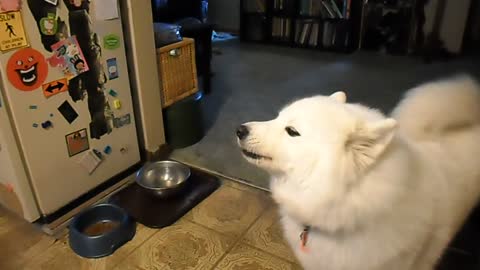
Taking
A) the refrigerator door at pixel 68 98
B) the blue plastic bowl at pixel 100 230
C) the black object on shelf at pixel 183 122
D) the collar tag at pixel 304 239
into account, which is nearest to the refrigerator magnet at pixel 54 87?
the refrigerator door at pixel 68 98

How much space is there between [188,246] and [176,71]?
1.18 meters

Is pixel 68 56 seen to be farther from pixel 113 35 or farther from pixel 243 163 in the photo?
pixel 243 163

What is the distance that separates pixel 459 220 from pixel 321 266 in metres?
0.54

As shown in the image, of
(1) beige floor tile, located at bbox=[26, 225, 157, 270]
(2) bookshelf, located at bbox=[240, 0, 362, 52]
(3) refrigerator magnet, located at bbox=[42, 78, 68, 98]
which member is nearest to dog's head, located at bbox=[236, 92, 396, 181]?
(1) beige floor tile, located at bbox=[26, 225, 157, 270]

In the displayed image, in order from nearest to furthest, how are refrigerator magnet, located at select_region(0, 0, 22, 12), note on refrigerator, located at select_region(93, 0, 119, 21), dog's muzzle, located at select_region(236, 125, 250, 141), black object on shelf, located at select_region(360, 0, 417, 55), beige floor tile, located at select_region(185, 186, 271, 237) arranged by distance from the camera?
1. dog's muzzle, located at select_region(236, 125, 250, 141)
2. refrigerator magnet, located at select_region(0, 0, 22, 12)
3. note on refrigerator, located at select_region(93, 0, 119, 21)
4. beige floor tile, located at select_region(185, 186, 271, 237)
5. black object on shelf, located at select_region(360, 0, 417, 55)


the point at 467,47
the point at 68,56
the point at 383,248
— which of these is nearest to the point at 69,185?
the point at 68,56

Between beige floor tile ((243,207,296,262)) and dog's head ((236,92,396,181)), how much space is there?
706 mm

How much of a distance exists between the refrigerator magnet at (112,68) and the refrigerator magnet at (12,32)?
1.47 ft

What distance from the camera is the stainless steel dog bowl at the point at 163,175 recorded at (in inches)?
84.2

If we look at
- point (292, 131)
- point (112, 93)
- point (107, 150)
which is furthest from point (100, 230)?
point (292, 131)

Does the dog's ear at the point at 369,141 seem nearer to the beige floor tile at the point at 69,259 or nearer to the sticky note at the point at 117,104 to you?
the beige floor tile at the point at 69,259

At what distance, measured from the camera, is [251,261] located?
1756 mm

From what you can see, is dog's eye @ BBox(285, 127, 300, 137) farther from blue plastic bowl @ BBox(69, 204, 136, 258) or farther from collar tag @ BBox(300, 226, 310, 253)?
blue plastic bowl @ BBox(69, 204, 136, 258)

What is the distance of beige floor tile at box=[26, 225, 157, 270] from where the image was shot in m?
1.73
